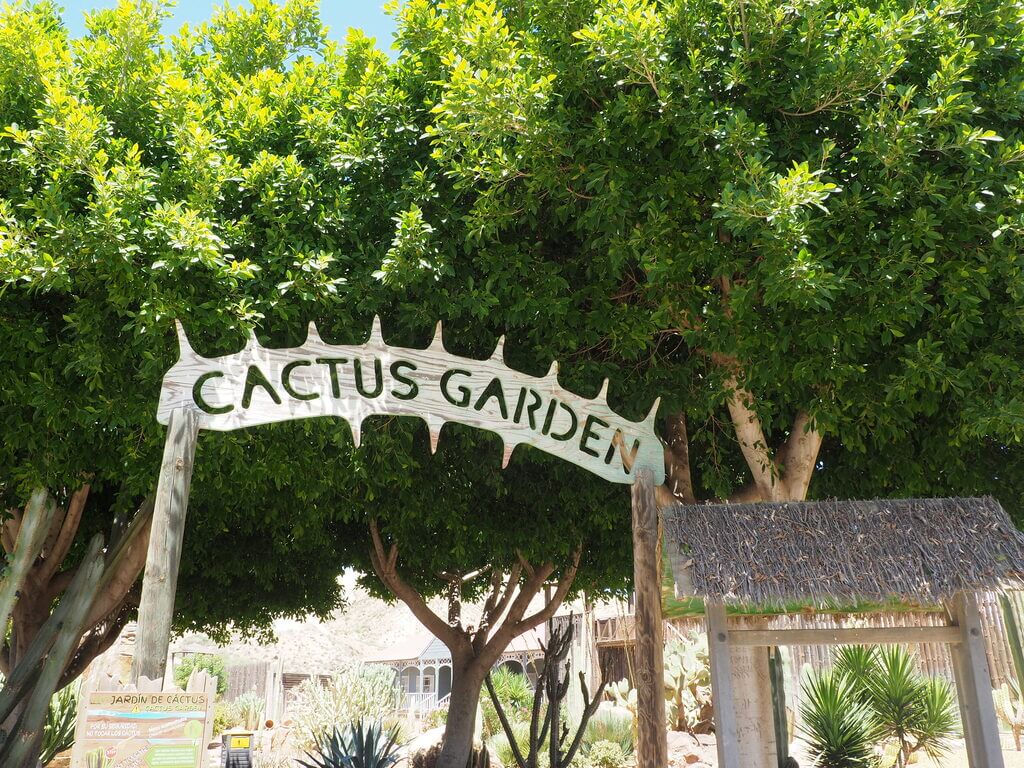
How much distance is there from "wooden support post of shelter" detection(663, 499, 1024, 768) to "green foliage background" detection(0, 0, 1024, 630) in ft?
3.45

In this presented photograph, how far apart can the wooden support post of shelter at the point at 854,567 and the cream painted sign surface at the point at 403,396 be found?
78 centimetres

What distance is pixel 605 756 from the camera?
1869cm

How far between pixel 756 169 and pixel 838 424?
9.27ft

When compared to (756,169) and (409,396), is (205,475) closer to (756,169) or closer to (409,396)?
(409,396)

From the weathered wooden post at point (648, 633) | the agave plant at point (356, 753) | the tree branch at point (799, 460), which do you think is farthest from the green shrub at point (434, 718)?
the weathered wooden post at point (648, 633)

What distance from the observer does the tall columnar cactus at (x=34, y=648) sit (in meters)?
9.50

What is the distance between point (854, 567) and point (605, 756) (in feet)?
48.0

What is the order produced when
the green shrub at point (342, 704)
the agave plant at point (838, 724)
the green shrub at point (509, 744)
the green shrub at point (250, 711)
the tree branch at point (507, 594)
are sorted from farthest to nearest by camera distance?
the green shrub at point (250, 711) < the green shrub at point (342, 704) < the green shrub at point (509, 744) < the tree branch at point (507, 594) < the agave plant at point (838, 724)

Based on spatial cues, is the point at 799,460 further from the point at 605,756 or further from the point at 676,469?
the point at 605,756

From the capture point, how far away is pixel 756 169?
584 centimetres

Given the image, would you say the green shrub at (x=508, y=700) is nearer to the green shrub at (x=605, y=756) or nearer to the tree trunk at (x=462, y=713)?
the green shrub at (x=605, y=756)

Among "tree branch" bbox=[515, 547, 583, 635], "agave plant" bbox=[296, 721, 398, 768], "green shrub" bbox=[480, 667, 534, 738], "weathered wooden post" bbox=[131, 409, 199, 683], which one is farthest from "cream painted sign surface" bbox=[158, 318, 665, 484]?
"green shrub" bbox=[480, 667, 534, 738]

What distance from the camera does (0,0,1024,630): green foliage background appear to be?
6262 mm

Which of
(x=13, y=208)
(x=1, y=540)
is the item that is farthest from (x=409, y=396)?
(x=1, y=540)
